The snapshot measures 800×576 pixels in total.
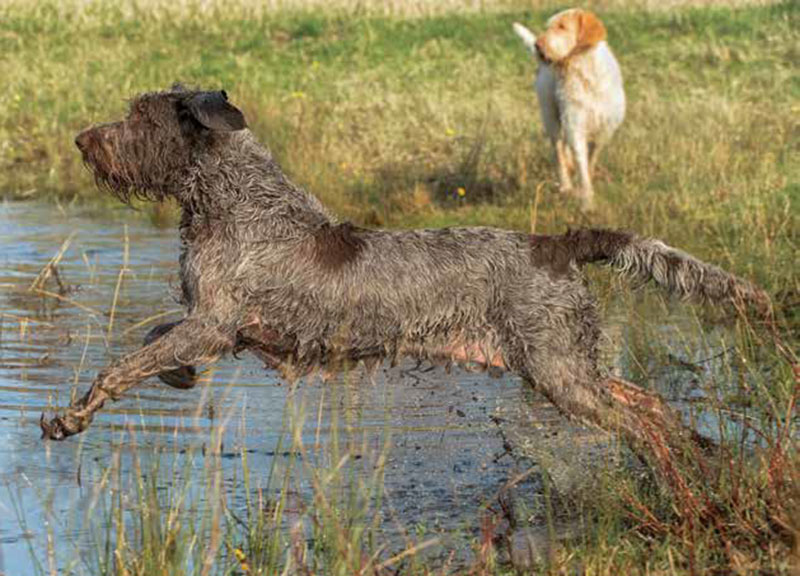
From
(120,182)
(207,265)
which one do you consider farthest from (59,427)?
(120,182)

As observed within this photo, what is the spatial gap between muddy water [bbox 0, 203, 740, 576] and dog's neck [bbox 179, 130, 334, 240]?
687 millimetres

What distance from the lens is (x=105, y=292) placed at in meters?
10.3

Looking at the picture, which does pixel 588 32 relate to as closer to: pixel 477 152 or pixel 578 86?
pixel 578 86

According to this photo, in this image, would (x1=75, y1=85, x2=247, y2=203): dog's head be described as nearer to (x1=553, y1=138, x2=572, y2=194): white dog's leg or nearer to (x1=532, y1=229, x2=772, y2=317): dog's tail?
(x1=532, y1=229, x2=772, y2=317): dog's tail

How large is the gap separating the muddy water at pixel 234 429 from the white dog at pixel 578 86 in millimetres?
4265

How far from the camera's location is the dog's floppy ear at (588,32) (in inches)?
520

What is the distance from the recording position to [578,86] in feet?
43.0

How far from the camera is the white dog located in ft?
42.9

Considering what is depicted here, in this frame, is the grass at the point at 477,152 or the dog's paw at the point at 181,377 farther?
the dog's paw at the point at 181,377

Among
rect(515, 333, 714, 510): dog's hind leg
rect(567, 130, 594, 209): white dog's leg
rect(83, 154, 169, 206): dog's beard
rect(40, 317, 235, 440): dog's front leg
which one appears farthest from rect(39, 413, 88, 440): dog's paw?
rect(567, 130, 594, 209): white dog's leg

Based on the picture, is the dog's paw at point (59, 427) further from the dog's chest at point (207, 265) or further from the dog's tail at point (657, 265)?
the dog's tail at point (657, 265)

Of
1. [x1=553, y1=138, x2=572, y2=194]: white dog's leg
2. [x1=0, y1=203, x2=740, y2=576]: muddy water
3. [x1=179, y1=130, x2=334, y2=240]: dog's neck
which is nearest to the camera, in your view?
[x1=0, y1=203, x2=740, y2=576]: muddy water

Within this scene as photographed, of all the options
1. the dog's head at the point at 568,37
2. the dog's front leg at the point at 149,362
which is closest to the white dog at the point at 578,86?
the dog's head at the point at 568,37

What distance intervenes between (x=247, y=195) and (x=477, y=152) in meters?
7.66
